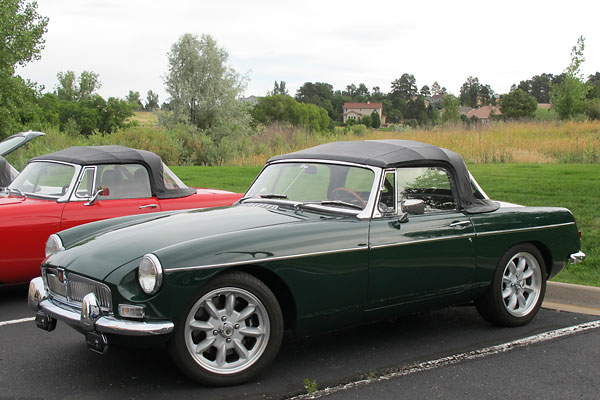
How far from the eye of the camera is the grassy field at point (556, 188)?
7620mm

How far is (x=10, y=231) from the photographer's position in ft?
20.8

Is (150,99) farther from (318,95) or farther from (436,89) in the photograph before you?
(436,89)

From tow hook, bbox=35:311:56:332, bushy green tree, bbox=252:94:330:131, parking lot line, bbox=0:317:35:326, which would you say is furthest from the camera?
bushy green tree, bbox=252:94:330:131

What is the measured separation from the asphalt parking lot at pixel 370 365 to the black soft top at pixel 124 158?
235cm

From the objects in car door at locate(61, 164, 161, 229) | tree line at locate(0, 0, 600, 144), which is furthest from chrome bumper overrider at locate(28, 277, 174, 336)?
tree line at locate(0, 0, 600, 144)

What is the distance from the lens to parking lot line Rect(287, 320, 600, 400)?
4.10 meters

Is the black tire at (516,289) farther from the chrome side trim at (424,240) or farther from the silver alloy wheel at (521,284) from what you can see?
the chrome side trim at (424,240)

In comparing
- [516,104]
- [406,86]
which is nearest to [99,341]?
[516,104]

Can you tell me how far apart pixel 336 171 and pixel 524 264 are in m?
1.93

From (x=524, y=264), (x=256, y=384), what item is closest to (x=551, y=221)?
(x=524, y=264)

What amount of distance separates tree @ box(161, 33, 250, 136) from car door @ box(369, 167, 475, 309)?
131 feet

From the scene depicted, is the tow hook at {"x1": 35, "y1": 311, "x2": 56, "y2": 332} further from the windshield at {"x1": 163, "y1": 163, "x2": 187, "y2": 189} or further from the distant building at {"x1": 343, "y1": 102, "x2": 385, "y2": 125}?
the distant building at {"x1": 343, "y1": 102, "x2": 385, "y2": 125}

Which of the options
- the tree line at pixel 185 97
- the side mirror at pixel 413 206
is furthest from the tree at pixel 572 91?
the side mirror at pixel 413 206

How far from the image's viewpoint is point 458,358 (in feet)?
15.5
